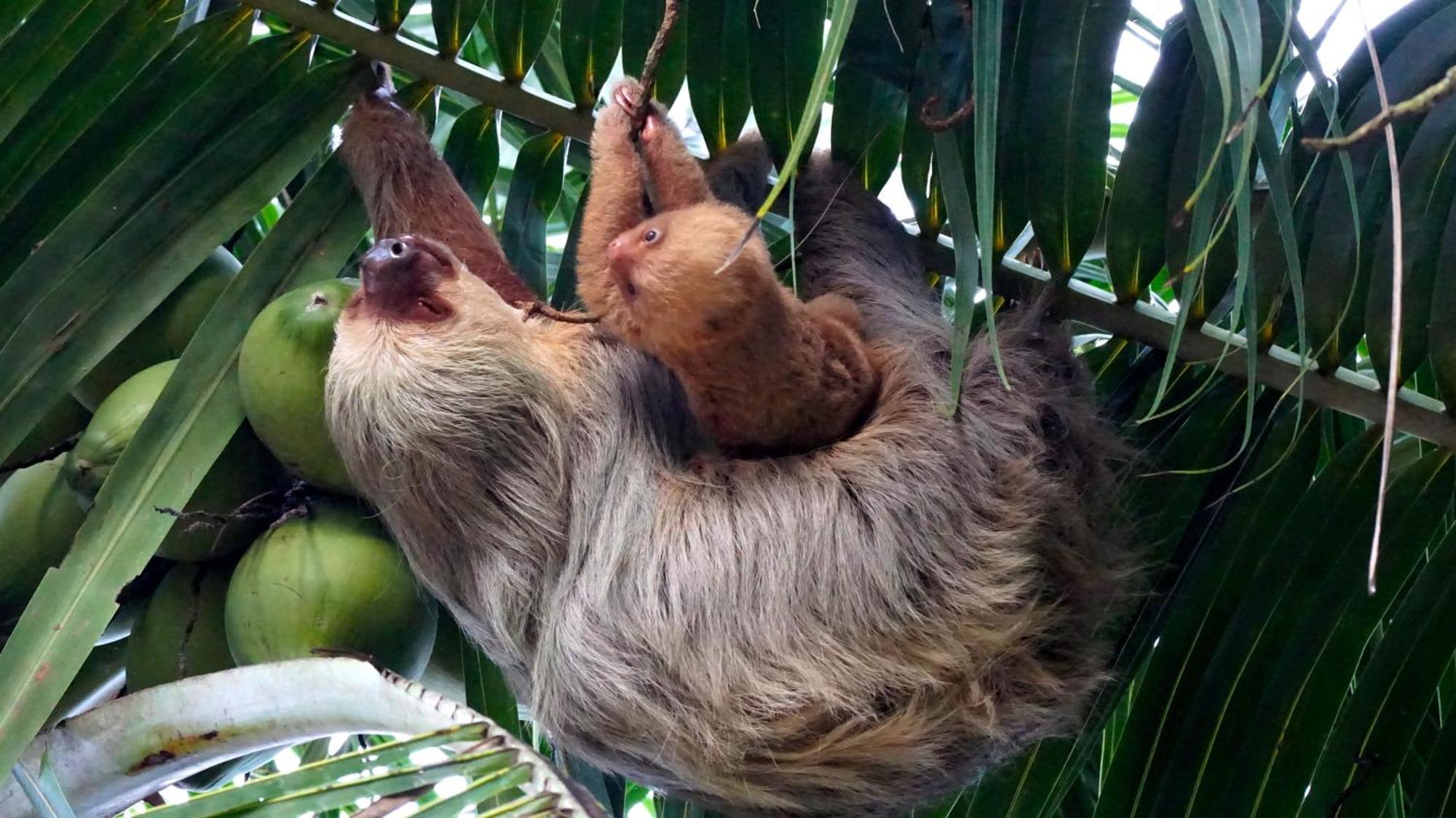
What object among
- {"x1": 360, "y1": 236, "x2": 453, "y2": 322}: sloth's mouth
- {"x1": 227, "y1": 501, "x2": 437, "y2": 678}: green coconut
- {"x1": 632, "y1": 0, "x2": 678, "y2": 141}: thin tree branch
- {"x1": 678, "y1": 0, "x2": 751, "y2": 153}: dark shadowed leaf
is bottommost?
{"x1": 227, "y1": 501, "x2": 437, "y2": 678}: green coconut

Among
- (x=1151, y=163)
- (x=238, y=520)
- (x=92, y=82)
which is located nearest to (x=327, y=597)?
(x=238, y=520)

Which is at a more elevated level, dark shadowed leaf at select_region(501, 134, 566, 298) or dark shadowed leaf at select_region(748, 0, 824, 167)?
dark shadowed leaf at select_region(748, 0, 824, 167)

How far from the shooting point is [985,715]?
8.37ft

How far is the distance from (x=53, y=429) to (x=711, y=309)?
5.19 feet

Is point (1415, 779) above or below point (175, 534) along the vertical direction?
below

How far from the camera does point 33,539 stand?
273 cm

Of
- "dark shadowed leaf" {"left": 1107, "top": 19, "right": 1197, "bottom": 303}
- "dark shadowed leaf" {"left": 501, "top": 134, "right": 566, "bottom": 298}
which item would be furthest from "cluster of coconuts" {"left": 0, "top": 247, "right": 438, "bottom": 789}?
"dark shadowed leaf" {"left": 1107, "top": 19, "right": 1197, "bottom": 303}

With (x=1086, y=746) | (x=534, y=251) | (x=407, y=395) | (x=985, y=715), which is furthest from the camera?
(x=534, y=251)

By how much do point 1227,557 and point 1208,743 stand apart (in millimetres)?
388

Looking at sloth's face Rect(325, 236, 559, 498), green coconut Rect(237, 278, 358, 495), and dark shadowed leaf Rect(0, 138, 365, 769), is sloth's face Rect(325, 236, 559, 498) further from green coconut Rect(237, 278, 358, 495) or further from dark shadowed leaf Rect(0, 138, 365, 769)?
dark shadowed leaf Rect(0, 138, 365, 769)

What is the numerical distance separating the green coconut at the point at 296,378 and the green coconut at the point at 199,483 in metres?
0.09

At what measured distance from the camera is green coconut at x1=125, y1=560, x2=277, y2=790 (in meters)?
2.67

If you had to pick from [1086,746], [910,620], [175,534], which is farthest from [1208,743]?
[175,534]

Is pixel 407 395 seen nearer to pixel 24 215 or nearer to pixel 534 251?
pixel 534 251
